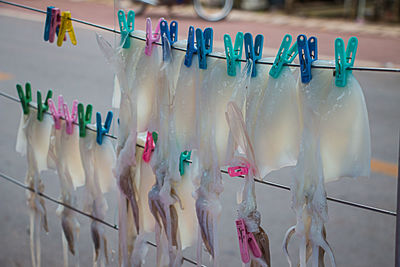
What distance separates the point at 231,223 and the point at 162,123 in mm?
1667

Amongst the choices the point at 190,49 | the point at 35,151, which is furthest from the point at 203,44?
the point at 35,151

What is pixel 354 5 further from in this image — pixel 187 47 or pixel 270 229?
pixel 187 47

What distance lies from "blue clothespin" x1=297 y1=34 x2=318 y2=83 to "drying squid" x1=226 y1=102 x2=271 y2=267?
5.2 inches

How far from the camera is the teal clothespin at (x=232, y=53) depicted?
94cm

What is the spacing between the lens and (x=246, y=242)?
102cm

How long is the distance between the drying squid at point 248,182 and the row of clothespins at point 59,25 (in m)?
0.44

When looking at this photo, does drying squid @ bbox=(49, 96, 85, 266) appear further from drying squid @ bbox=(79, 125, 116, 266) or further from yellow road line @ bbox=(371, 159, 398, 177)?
yellow road line @ bbox=(371, 159, 398, 177)

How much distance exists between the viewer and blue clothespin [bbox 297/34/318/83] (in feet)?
2.85

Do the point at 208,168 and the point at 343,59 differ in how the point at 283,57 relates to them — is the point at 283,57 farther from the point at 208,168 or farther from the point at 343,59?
the point at 208,168

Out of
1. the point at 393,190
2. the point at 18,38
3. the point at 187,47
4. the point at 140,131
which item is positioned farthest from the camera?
the point at 18,38

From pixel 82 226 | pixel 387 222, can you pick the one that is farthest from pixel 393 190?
pixel 82 226

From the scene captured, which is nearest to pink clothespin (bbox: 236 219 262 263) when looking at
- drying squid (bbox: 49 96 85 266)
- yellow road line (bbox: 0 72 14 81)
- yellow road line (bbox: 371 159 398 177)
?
drying squid (bbox: 49 96 85 266)

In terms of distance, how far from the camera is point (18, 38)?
607 cm

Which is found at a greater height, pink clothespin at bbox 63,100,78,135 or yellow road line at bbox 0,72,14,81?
pink clothespin at bbox 63,100,78,135
